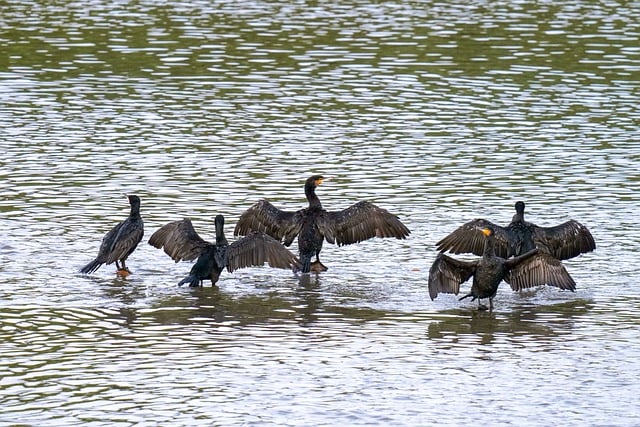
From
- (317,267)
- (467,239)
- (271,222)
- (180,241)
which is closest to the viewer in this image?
(467,239)

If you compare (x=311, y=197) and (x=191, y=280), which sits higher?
(x=311, y=197)

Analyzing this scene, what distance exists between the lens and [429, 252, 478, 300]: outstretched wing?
15797 millimetres

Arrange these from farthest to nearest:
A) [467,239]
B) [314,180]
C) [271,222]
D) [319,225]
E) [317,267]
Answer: [314,180]
[271,222]
[319,225]
[317,267]
[467,239]

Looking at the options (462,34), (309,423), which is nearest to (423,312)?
(309,423)

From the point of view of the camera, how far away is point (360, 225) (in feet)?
59.3

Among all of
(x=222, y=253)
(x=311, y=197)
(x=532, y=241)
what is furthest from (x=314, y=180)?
(x=532, y=241)

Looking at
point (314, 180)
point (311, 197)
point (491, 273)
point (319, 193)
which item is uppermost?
point (314, 180)

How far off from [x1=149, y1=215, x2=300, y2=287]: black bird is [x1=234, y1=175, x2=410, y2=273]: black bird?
754mm

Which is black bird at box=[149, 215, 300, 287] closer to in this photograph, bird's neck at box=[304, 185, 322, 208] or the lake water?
the lake water

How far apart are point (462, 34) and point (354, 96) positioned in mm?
8005

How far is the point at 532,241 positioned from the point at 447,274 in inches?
70.5

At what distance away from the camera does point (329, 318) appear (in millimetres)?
15492

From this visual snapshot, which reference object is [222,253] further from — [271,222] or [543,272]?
[543,272]

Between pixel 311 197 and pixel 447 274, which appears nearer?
pixel 447 274
